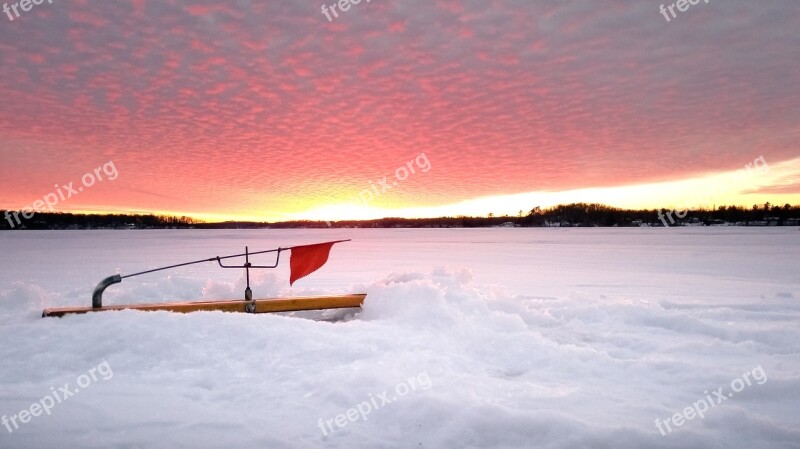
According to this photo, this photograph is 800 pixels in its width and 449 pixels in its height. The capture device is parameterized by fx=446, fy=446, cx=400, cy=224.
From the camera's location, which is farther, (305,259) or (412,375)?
(305,259)

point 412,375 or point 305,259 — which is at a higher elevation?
point 305,259

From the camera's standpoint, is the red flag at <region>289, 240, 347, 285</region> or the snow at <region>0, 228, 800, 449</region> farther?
the red flag at <region>289, 240, 347, 285</region>

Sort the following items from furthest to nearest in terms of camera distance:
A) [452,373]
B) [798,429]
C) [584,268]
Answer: [584,268] → [452,373] → [798,429]

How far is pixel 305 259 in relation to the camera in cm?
787

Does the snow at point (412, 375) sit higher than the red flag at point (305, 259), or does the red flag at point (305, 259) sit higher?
the red flag at point (305, 259)

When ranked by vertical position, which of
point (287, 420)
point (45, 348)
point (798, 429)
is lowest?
point (798, 429)

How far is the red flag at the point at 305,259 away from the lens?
25.6 ft

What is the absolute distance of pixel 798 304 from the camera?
8.73m

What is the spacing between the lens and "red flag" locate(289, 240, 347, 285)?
7.79 m

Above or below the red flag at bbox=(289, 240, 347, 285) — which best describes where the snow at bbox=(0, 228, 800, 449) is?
below

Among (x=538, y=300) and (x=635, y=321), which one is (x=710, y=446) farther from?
(x=538, y=300)

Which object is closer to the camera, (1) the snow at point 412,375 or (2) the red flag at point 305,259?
(1) the snow at point 412,375

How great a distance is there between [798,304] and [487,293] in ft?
20.0

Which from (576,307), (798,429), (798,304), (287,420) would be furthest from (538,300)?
(287,420)
